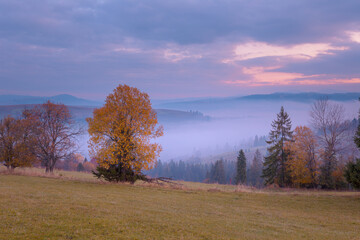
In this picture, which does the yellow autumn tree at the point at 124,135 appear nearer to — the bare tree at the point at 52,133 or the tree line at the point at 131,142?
the tree line at the point at 131,142

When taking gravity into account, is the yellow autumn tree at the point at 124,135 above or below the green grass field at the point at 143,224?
above

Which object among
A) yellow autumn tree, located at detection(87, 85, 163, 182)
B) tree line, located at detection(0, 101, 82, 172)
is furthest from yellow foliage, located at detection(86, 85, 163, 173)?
tree line, located at detection(0, 101, 82, 172)

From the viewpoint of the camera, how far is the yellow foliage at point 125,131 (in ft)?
78.5

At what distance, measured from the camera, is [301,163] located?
40875mm

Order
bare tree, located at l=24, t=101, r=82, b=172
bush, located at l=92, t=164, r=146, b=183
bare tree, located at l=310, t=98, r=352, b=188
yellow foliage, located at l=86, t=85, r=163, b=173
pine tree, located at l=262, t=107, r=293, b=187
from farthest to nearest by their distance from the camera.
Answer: pine tree, located at l=262, t=107, r=293, b=187
bare tree, located at l=310, t=98, r=352, b=188
bare tree, located at l=24, t=101, r=82, b=172
bush, located at l=92, t=164, r=146, b=183
yellow foliage, located at l=86, t=85, r=163, b=173

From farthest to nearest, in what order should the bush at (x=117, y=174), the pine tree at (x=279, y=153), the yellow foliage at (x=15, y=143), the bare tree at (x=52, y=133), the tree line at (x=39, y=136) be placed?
the pine tree at (x=279, y=153)
the bare tree at (x=52, y=133)
the tree line at (x=39, y=136)
the yellow foliage at (x=15, y=143)
the bush at (x=117, y=174)

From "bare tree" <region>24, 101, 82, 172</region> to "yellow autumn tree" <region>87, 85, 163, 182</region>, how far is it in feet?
40.7

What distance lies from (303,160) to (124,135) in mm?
32966

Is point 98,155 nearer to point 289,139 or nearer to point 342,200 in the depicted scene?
point 342,200

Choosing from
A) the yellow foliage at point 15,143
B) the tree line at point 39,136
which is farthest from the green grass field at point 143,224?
the tree line at point 39,136

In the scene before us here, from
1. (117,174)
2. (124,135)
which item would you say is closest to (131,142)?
(124,135)

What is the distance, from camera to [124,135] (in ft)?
79.7

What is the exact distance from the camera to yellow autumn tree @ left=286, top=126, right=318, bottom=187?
40.8 m

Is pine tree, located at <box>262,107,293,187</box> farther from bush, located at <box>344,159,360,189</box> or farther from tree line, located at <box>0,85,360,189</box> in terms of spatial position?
bush, located at <box>344,159,360,189</box>
